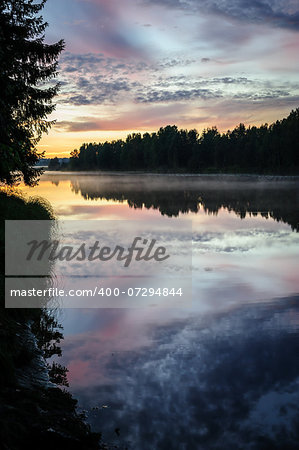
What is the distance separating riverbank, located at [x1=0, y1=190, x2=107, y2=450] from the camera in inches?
171

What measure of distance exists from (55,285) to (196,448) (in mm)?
8071

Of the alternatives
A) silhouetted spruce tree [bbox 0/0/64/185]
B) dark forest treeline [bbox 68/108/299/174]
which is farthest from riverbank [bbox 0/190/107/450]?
dark forest treeline [bbox 68/108/299/174]

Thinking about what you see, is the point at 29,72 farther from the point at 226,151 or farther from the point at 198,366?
the point at 226,151

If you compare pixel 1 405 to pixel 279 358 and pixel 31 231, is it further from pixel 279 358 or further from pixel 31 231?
pixel 31 231

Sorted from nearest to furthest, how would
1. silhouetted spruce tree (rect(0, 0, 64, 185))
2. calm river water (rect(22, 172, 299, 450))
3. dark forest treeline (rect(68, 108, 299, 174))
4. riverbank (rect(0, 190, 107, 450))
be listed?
riverbank (rect(0, 190, 107, 450)) < calm river water (rect(22, 172, 299, 450)) < silhouetted spruce tree (rect(0, 0, 64, 185)) < dark forest treeline (rect(68, 108, 299, 174))

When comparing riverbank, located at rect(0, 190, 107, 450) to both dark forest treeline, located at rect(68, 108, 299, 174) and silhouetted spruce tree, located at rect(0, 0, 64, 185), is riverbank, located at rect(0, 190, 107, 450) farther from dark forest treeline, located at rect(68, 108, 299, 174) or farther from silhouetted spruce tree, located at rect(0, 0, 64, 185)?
dark forest treeline, located at rect(68, 108, 299, 174)

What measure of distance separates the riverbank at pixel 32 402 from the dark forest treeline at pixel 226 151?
102927 mm

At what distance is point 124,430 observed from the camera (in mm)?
5465

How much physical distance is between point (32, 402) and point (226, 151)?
150m

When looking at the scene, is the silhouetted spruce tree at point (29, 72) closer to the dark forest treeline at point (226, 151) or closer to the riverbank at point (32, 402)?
the riverbank at point (32, 402)

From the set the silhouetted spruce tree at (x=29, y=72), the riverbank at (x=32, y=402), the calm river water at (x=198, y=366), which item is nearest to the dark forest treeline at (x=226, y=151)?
the silhouetted spruce tree at (x=29, y=72)

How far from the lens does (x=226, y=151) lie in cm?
14875

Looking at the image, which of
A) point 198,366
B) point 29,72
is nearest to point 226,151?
point 29,72

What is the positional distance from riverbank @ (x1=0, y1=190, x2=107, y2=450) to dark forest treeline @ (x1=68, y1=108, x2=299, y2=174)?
103m
